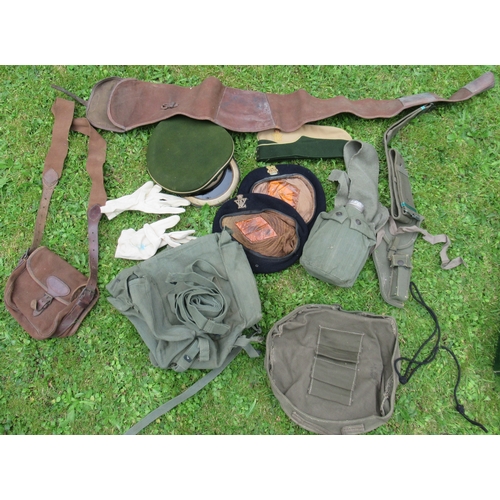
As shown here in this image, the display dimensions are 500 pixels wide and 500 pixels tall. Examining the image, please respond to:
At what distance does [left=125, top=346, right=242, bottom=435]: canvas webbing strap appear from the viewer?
2846mm

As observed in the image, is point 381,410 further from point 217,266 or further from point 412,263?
point 217,266

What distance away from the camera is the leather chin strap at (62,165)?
301 cm

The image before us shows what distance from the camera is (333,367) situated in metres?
2.79

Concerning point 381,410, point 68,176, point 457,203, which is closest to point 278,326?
point 381,410

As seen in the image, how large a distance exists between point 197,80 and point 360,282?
2.10 meters

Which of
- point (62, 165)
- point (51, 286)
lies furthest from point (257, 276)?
point (62, 165)

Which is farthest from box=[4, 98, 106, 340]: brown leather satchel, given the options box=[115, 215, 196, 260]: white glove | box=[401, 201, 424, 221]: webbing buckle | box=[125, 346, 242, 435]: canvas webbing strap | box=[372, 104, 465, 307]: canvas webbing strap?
box=[401, 201, 424, 221]: webbing buckle

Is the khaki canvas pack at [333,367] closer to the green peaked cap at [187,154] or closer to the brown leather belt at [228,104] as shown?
the green peaked cap at [187,154]

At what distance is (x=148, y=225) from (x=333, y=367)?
5.53ft

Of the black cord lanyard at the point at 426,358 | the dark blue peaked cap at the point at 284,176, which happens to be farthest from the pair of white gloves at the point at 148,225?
the black cord lanyard at the point at 426,358

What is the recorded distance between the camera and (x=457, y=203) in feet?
10.3

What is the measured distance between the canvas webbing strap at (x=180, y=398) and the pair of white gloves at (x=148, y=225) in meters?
0.92

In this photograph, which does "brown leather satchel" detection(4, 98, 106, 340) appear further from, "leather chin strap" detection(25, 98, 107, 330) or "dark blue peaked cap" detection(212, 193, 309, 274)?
"dark blue peaked cap" detection(212, 193, 309, 274)

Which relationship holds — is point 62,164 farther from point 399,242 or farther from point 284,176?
point 399,242
